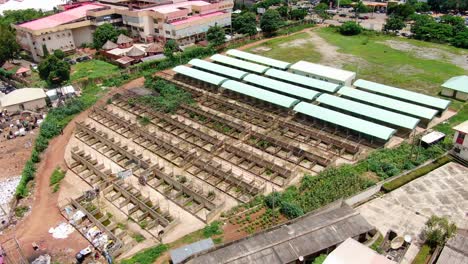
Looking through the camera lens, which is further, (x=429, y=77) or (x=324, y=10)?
(x=324, y=10)

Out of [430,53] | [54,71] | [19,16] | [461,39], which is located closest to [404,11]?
[461,39]

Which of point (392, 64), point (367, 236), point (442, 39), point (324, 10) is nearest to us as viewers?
point (367, 236)

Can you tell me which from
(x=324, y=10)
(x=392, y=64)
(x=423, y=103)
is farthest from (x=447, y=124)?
(x=324, y=10)

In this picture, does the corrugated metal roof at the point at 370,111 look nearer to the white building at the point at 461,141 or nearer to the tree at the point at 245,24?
the white building at the point at 461,141

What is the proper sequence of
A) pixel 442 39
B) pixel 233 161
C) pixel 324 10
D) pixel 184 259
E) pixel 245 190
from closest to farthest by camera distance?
pixel 184 259
pixel 245 190
pixel 233 161
pixel 442 39
pixel 324 10

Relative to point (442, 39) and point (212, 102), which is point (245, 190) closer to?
point (212, 102)

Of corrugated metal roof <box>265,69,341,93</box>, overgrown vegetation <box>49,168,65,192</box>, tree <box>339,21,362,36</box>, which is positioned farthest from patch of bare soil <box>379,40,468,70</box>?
overgrown vegetation <box>49,168,65,192</box>

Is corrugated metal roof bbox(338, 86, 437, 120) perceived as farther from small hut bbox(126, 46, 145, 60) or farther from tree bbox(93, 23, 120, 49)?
tree bbox(93, 23, 120, 49)

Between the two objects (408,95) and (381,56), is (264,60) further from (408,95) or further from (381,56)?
(408,95)

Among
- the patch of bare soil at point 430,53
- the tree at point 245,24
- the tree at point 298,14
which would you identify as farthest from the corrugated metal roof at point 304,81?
the tree at point 298,14
